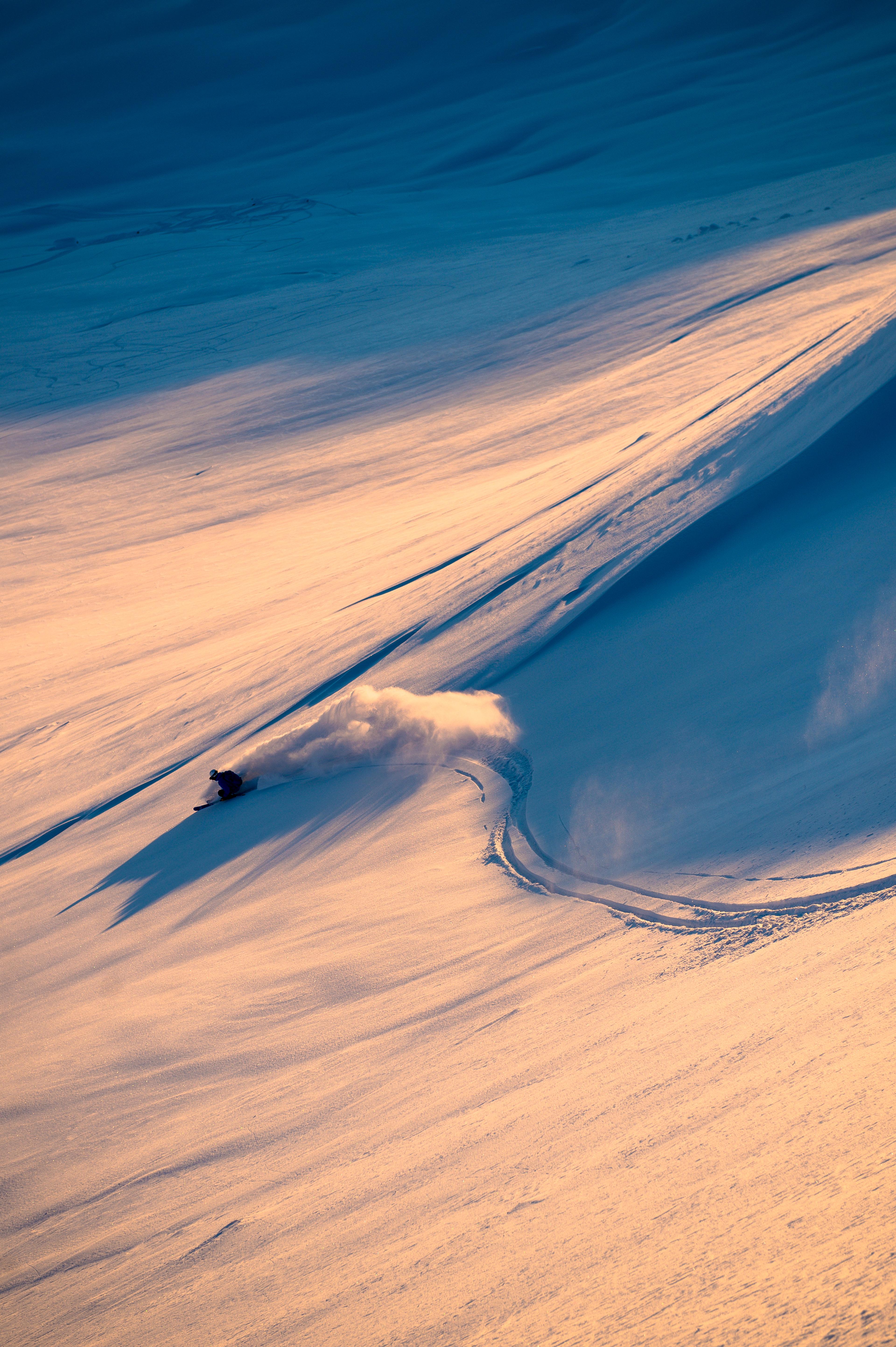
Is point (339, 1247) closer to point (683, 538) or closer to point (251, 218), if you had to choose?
point (683, 538)

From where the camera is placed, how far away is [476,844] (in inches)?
67.3

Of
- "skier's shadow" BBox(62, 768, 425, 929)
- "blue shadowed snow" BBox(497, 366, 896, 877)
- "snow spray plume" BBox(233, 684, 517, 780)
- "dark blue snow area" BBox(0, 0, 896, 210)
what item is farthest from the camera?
"dark blue snow area" BBox(0, 0, 896, 210)

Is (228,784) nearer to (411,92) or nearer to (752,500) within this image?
(752,500)

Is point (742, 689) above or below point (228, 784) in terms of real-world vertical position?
below

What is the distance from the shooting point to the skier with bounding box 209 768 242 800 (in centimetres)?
215

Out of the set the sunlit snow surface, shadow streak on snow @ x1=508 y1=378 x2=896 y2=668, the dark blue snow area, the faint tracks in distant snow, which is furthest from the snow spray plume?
the dark blue snow area

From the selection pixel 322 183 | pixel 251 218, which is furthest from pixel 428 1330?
pixel 322 183

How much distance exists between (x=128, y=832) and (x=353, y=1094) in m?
1.31

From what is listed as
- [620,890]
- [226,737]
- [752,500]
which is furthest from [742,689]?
[226,737]

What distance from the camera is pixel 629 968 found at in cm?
124

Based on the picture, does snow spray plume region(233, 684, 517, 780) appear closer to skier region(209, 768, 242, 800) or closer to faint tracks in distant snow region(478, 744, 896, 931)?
skier region(209, 768, 242, 800)

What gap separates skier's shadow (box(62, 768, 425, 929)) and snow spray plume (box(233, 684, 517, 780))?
0.06 m

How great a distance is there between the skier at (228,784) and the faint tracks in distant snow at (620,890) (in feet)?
2.31

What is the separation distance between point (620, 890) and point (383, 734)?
88 centimetres
